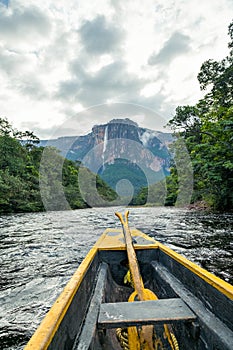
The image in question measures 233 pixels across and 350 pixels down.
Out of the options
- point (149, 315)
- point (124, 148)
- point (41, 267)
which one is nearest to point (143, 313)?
point (149, 315)

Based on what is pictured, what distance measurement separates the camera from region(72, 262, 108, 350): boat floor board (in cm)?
140

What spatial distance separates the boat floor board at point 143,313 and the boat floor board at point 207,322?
64 mm

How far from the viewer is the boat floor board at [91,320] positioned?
1.40m

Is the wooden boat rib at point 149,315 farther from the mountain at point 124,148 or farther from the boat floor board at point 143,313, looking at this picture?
the mountain at point 124,148

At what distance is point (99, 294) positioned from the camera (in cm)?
215

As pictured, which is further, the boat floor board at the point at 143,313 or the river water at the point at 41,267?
the river water at the point at 41,267

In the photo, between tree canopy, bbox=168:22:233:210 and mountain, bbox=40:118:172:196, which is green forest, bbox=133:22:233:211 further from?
mountain, bbox=40:118:172:196

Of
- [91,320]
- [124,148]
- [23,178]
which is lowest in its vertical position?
[91,320]

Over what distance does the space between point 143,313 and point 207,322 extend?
446 millimetres

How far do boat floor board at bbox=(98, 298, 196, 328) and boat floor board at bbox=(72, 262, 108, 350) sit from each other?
0.07 m

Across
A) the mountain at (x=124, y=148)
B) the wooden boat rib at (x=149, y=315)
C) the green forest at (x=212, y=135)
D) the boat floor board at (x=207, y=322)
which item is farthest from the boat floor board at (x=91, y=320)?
the mountain at (x=124, y=148)

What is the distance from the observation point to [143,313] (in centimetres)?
162

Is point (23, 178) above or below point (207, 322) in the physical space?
above

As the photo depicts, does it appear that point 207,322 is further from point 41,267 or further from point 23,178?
point 23,178
